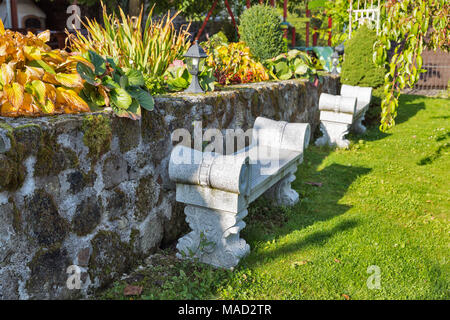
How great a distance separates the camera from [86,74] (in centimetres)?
246

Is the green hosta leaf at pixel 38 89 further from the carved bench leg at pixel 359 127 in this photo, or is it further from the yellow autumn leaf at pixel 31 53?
the carved bench leg at pixel 359 127

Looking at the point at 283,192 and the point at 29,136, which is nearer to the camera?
the point at 29,136

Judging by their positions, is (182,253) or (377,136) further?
(377,136)

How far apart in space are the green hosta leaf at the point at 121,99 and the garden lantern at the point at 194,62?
1109 millimetres

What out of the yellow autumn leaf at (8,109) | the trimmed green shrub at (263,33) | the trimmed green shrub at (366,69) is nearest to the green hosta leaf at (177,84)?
the yellow autumn leaf at (8,109)

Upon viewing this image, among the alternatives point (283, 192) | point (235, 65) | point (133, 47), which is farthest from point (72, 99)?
point (235, 65)

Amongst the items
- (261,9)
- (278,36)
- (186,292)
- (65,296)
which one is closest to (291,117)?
(278,36)

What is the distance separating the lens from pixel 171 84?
3783 millimetres

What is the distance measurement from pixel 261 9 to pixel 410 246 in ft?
15.3

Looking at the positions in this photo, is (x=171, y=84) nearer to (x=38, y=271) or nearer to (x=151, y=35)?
(x=151, y=35)

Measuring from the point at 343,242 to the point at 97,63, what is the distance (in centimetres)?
227

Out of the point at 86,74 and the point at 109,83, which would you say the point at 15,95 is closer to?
the point at 86,74

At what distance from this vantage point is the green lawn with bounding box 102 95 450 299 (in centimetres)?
261

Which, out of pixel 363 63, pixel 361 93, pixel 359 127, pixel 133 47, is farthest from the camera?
pixel 363 63
